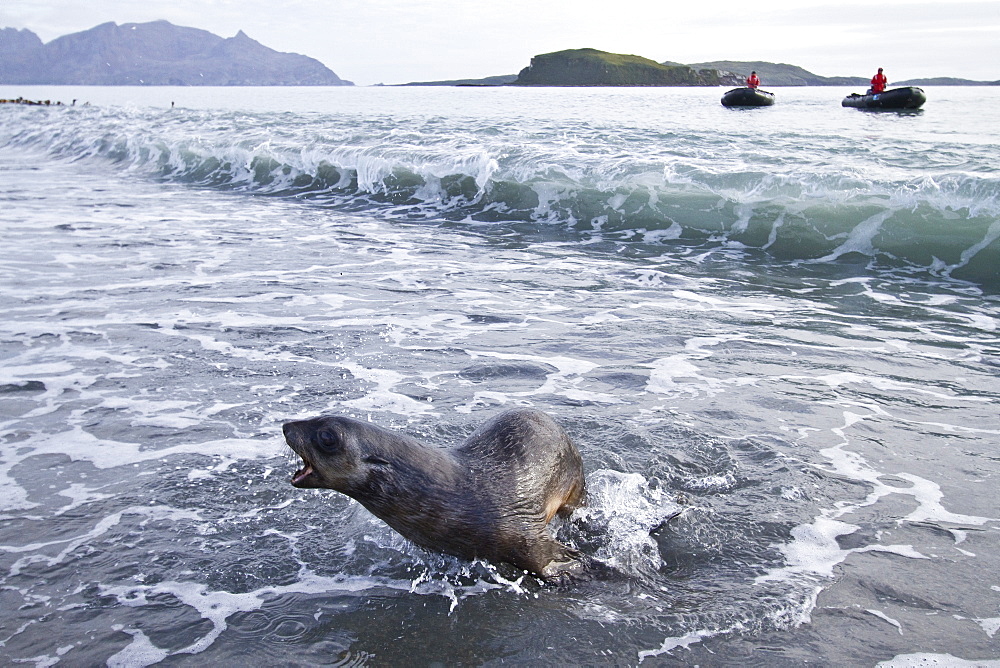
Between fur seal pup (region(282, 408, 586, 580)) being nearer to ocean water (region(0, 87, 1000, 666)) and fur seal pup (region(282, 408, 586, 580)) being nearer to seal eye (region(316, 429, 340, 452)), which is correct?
seal eye (region(316, 429, 340, 452))

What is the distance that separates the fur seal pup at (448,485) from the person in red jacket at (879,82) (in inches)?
1649

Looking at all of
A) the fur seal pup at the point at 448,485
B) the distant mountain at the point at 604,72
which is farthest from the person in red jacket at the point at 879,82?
the distant mountain at the point at 604,72

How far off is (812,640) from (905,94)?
38.3 meters

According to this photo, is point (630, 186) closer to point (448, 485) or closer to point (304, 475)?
point (448, 485)

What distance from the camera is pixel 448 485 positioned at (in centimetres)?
363

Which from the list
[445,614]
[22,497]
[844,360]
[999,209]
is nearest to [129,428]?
[22,497]

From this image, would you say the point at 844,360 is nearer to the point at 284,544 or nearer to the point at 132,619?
the point at 284,544

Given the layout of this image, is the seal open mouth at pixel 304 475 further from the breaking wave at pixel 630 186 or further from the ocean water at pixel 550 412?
the breaking wave at pixel 630 186

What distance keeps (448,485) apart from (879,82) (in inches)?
1675

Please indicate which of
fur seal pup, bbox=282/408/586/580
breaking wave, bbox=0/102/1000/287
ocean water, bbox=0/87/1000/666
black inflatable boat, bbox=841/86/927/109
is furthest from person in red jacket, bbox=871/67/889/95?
fur seal pup, bbox=282/408/586/580

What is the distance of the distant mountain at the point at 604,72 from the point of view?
129125 mm

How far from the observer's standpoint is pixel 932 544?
13.5ft

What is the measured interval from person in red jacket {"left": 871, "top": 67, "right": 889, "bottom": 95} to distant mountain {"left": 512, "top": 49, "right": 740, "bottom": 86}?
90.1 meters

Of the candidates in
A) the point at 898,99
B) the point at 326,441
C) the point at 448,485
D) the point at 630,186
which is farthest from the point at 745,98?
the point at 326,441
